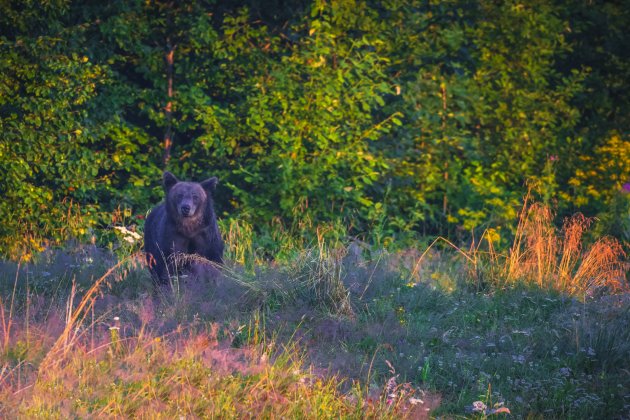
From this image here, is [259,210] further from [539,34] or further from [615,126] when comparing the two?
[615,126]

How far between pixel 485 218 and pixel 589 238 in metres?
1.46

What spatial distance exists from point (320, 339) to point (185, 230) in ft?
7.06

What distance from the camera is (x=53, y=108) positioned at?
9727 millimetres

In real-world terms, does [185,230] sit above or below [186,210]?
below

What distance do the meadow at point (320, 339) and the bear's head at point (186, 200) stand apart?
710mm

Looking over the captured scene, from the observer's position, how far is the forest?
9914 mm

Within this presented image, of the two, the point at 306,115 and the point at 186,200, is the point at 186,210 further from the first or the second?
the point at 306,115

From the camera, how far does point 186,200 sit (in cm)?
778

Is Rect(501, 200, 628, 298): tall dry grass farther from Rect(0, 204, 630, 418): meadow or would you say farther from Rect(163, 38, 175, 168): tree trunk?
Rect(163, 38, 175, 168): tree trunk

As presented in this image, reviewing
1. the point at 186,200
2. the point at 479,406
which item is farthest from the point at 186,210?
the point at 479,406

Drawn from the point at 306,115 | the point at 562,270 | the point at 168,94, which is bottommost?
the point at 562,270

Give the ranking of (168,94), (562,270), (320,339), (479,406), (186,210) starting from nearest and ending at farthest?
(479,406) < (320,339) < (562,270) < (186,210) < (168,94)

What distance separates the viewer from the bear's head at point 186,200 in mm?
7741

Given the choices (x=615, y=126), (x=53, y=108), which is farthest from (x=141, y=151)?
(x=615, y=126)
